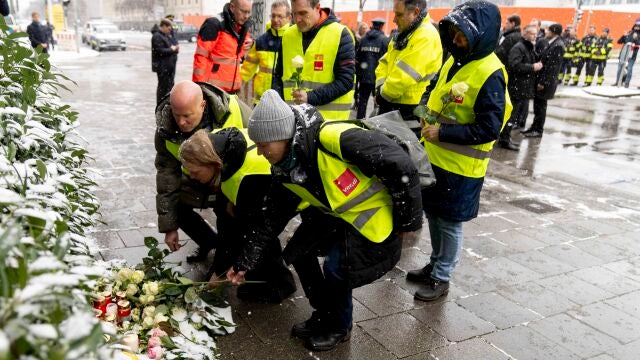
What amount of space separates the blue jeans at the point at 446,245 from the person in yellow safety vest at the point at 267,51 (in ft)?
8.08

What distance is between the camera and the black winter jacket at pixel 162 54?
952 centimetres

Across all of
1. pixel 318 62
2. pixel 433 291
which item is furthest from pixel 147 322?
pixel 318 62

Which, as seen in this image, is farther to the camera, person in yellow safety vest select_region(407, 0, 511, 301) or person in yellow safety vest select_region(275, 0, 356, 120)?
person in yellow safety vest select_region(275, 0, 356, 120)

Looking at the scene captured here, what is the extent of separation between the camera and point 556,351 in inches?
121

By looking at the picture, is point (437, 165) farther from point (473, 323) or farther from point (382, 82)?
point (382, 82)

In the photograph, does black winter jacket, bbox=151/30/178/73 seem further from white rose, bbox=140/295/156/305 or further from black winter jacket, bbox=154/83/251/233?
white rose, bbox=140/295/156/305

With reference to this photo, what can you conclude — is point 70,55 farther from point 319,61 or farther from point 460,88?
point 460,88

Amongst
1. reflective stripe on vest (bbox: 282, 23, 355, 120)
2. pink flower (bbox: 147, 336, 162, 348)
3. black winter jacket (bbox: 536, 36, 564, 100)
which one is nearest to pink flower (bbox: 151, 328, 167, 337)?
pink flower (bbox: 147, 336, 162, 348)

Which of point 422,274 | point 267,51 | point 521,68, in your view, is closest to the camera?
point 422,274

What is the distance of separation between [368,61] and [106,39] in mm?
22189

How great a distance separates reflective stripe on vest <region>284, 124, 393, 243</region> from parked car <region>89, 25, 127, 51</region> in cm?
2773

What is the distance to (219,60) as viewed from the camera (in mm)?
5805

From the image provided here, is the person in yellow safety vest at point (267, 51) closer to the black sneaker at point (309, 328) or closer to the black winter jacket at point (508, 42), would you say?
the black sneaker at point (309, 328)

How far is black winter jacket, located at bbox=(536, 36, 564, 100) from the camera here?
30.1 ft
